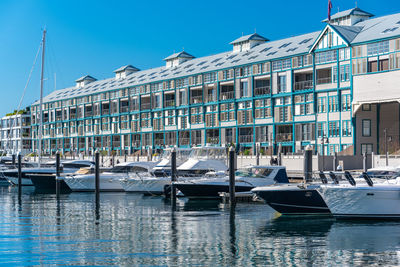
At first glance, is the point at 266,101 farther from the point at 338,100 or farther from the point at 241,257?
the point at 241,257

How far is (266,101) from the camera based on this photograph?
83438 millimetres

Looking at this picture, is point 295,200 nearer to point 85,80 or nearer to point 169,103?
point 169,103

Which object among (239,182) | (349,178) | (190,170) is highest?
(349,178)

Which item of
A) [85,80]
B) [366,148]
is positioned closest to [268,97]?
[366,148]

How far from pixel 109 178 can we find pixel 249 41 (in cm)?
4496

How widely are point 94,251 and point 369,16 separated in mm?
65177

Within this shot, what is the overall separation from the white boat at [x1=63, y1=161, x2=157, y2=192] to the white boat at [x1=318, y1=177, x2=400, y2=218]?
27.6m

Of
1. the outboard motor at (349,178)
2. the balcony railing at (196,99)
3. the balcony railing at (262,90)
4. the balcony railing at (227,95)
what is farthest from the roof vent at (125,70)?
the outboard motor at (349,178)

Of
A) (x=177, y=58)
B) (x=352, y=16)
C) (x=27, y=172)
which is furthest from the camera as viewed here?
(x=177, y=58)

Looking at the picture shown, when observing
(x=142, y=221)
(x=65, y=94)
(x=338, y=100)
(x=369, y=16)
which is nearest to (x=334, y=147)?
(x=338, y=100)

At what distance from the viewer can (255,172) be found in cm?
4381

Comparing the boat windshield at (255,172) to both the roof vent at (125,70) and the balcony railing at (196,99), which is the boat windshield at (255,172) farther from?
the roof vent at (125,70)

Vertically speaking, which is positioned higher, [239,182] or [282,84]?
[282,84]

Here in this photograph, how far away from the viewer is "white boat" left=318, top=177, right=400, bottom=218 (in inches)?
1208
